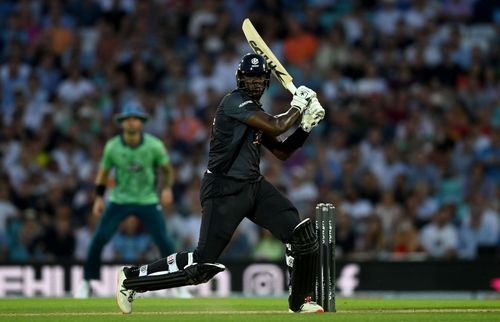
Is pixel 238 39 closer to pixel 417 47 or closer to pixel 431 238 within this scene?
pixel 417 47

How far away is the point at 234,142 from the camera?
930 centimetres

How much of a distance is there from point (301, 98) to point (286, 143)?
434 millimetres

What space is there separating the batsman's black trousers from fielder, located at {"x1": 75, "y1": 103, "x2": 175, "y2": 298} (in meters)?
3.63

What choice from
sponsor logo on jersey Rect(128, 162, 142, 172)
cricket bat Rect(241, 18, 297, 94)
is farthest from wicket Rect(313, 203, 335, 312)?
sponsor logo on jersey Rect(128, 162, 142, 172)

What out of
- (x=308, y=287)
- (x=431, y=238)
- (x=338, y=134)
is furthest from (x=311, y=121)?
(x=338, y=134)

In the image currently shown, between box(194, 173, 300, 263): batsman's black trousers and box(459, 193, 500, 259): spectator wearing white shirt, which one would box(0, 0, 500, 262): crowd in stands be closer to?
box(459, 193, 500, 259): spectator wearing white shirt

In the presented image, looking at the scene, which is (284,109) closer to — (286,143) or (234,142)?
(286,143)

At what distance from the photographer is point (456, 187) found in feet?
55.5

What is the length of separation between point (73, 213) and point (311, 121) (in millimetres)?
7940

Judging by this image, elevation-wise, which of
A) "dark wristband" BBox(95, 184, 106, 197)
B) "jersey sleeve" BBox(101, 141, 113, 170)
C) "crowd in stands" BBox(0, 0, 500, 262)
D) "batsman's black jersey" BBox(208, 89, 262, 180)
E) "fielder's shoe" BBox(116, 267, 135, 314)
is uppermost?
"crowd in stands" BBox(0, 0, 500, 262)

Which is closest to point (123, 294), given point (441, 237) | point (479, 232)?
point (441, 237)

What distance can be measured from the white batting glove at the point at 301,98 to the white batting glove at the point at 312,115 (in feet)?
0.12

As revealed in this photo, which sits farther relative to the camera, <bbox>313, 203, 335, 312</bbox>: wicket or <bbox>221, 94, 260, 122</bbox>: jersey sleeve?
<bbox>313, 203, 335, 312</bbox>: wicket

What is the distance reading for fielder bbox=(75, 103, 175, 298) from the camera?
12.9 metres
